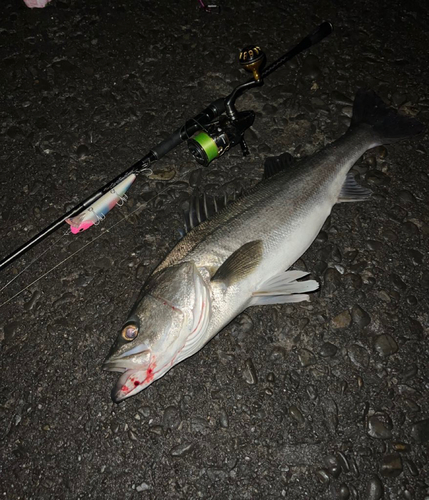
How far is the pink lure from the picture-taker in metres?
2.98

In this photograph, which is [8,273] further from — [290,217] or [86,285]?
[290,217]

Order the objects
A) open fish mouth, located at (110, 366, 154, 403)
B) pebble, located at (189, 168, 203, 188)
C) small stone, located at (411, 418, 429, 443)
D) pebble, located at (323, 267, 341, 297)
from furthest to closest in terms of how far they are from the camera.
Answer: pebble, located at (189, 168, 203, 188), pebble, located at (323, 267, 341, 297), small stone, located at (411, 418, 429, 443), open fish mouth, located at (110, 366, 154, 403)

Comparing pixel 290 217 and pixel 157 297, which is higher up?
pixel 157 297

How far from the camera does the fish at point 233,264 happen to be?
2.31 m

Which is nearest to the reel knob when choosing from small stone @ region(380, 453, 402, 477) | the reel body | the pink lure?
the reel body

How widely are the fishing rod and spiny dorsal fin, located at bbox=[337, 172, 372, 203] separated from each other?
835 mm

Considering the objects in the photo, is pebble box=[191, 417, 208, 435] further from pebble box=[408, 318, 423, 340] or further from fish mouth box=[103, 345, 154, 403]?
pebble box=[408, 318, 423, 340]

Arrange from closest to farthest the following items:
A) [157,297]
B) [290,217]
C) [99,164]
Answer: [157,297], [290,217], [99,164]

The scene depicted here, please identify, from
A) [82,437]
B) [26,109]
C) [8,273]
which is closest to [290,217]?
[82,437]

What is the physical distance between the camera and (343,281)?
2.88m

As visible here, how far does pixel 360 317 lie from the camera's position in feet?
9.09

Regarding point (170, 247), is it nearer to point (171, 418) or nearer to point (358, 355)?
point (171, 418)

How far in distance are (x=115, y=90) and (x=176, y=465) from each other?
10.8 ft

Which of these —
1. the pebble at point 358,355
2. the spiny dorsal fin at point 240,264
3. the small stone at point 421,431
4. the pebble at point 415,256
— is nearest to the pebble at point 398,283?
Answer: the pebble at point 415,256
